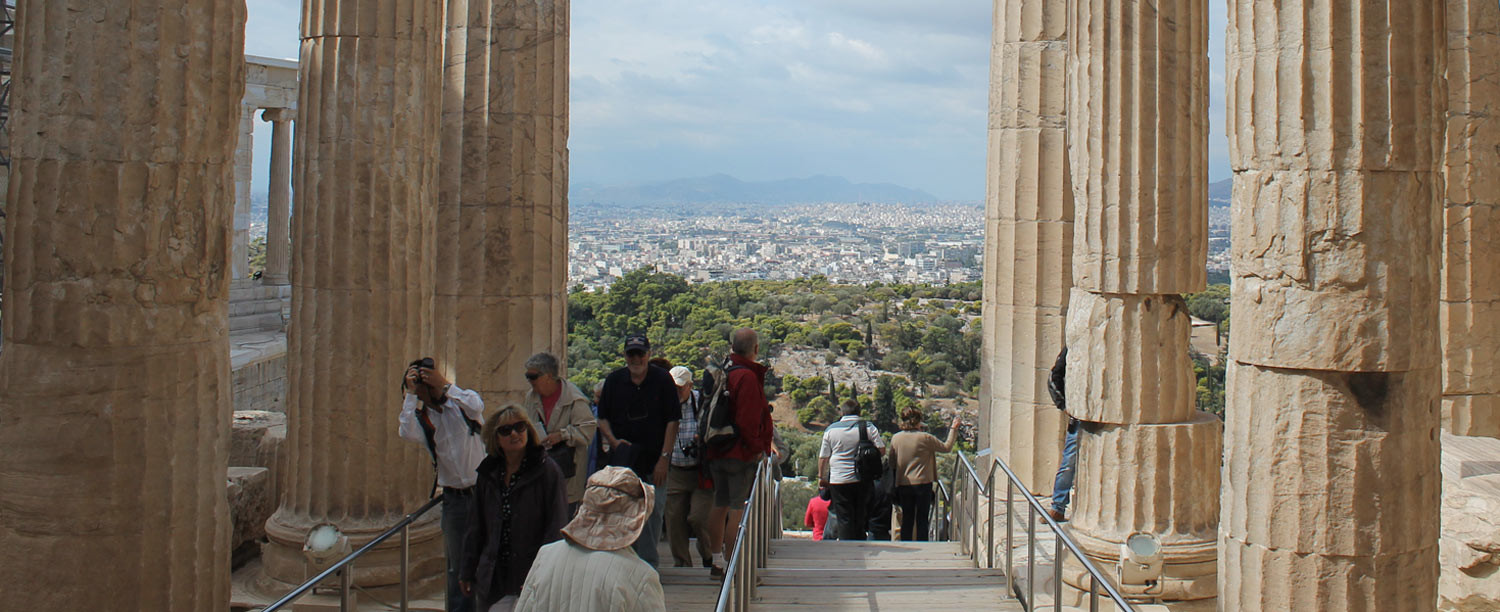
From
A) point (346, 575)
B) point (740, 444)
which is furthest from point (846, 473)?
point (346, 575)

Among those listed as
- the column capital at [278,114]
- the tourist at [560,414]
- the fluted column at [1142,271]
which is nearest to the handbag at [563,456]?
the tourist at [560,414]

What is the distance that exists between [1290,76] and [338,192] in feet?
21.6

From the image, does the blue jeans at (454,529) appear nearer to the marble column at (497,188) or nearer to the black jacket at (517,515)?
the black jacket at (517,515)

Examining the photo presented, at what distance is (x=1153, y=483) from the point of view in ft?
33.3

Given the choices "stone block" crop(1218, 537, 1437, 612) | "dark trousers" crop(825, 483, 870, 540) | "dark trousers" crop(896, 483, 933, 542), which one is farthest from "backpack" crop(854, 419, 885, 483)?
"stone block" crop(1218, 537, 1437, 612)

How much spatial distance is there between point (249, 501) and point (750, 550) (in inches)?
205

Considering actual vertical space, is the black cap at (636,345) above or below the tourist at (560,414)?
above

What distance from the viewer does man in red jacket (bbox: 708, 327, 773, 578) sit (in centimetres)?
896

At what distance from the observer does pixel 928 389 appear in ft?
121

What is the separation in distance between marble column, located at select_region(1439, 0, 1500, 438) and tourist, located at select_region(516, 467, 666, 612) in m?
10.7

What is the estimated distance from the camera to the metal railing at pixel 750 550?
Answer: 22.3 feet

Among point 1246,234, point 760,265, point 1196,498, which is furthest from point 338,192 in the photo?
point 760,265

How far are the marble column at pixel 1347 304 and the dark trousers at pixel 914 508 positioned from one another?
22.1 feet

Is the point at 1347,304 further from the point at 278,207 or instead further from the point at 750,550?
the point at 278,207
